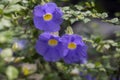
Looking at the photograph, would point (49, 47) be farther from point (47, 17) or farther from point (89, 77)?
point (89, 77)

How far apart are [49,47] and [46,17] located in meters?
0.13

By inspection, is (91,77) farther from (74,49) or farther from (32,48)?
(32,48)

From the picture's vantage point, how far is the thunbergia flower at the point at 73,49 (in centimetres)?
120

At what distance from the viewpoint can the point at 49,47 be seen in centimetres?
121

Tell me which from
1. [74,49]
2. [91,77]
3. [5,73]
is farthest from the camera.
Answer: [91,77]

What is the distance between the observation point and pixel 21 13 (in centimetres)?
131

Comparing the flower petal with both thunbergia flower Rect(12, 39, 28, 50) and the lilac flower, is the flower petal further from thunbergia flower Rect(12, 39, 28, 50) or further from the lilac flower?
the lilac flower

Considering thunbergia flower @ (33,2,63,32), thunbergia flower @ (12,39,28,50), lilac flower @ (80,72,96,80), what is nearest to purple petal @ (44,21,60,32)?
thunbergia flower @ (33,2,63,32)

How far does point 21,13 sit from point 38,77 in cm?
35

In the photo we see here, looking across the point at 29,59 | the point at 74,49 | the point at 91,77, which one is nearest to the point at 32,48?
the point at 29,59

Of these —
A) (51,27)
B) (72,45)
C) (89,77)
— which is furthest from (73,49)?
(89,77)

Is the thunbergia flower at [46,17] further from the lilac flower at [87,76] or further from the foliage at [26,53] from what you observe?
the lilac flower at [87,76]

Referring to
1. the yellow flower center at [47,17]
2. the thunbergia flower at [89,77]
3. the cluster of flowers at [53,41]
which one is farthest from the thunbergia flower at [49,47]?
the thunbergia flower at [89,77]

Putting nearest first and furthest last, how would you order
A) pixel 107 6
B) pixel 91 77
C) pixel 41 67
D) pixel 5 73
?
pixel 5 73 < pixel 41 67 < pixel 91 77 < pixel 107 6
